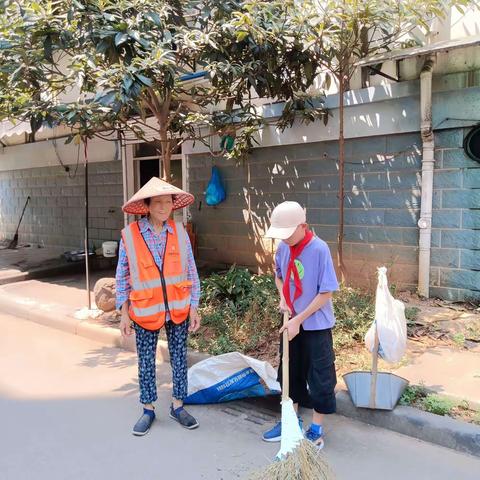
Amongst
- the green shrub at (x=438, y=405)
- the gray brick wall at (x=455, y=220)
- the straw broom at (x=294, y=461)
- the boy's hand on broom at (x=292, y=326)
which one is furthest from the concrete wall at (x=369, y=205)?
the straw broom at (x=294, y=461)

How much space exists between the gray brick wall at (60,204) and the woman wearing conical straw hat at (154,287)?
7.36 meters

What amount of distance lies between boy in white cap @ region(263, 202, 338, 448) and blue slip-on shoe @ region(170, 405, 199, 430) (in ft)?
1.83

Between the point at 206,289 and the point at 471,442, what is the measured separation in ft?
12.2

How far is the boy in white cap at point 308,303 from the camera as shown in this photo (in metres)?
2.89

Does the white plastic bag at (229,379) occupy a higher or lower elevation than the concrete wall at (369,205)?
lower

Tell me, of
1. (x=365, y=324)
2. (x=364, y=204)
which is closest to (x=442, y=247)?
(x=364, y=204)

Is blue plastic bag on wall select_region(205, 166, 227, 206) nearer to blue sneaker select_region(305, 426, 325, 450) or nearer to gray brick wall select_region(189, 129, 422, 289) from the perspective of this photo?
gray brick wall select_region(189, 129, 422, 289)

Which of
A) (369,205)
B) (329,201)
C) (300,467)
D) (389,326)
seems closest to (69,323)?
(329,201)

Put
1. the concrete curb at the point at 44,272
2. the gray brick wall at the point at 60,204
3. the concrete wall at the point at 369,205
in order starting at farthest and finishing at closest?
the gray brick wall at the point at 60,204, the concrete curb at the point at 44,272, the concrete wall at the point at 369,205

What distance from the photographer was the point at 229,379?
3723 millimetres

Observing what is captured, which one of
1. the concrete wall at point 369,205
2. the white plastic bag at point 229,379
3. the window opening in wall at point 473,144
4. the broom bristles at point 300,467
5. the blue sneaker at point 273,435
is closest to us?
the broom bristles at point 300,467

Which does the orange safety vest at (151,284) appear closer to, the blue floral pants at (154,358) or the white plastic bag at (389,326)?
the blue floral pants at (154,358)

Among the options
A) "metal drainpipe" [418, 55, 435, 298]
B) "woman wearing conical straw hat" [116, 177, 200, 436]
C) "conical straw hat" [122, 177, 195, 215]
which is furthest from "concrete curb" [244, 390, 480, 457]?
"metal drainpipe" [418, 55, 435, 298]

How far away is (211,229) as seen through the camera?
27.6ft
